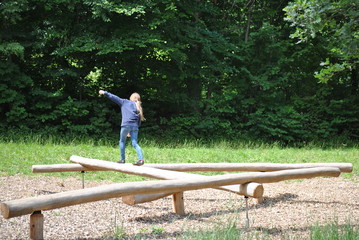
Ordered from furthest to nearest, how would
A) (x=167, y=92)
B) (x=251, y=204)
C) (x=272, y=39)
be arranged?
1. (x=272, y=39)
2. (x=167, y=92)
3. (x=251, y=204)

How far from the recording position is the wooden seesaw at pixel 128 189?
4375 mm

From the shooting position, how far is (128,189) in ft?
16.8

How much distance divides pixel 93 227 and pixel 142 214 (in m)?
1.10

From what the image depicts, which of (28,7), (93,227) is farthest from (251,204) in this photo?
(28,7)

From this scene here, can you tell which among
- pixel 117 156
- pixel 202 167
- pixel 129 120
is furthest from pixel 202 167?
pixel 117 156

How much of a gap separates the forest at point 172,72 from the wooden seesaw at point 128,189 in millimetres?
7264

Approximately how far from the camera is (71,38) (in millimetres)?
15875

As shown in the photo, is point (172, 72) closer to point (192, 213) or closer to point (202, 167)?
point (202, 167)

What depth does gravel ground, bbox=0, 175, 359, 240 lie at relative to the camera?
5535mm

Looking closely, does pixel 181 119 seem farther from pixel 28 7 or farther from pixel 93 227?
pixel 93 227

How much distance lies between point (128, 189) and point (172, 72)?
1337 cm

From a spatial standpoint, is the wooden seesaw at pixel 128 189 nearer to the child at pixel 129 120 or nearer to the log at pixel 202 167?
the log at pixel 202 167

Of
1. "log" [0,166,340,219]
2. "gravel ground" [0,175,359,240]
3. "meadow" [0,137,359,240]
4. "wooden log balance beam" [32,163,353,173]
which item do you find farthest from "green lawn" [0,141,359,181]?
"log" [0,166,340,219]

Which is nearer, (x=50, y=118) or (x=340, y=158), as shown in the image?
(x=340, y=158)
